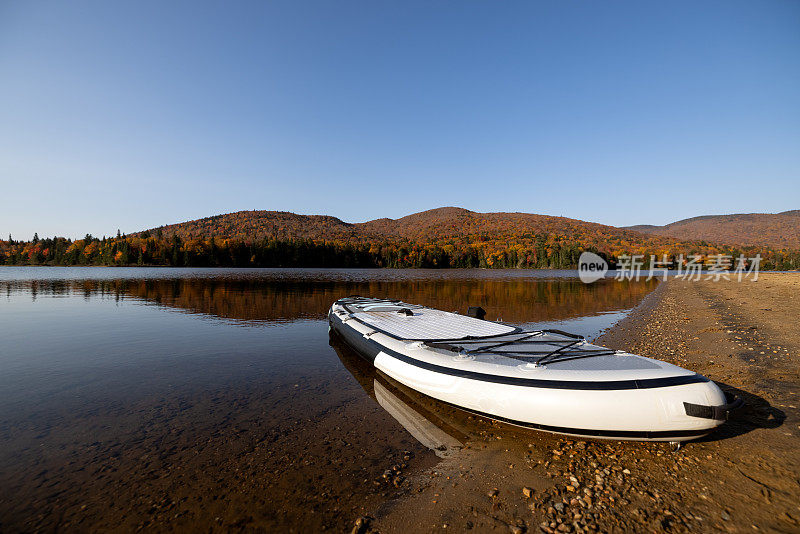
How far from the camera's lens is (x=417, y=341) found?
7625mm

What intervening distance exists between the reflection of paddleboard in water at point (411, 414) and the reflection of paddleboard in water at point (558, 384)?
46 cm

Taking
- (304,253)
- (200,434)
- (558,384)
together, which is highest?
(304,253)

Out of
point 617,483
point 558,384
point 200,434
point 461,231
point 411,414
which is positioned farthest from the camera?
point 461,231

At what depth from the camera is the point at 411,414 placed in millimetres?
6418

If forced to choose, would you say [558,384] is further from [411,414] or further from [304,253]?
[304,253]

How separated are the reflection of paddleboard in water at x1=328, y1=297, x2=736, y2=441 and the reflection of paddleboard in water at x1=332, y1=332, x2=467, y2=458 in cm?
46

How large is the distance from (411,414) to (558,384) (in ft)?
9.31

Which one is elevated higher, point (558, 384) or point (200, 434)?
point (558, 384)

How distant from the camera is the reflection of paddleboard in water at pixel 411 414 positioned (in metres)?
5.30

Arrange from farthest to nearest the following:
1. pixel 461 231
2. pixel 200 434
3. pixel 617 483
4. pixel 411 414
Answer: pixel 461 231 → pixel 411 414 → pixel 200 434 → pixel 617 483

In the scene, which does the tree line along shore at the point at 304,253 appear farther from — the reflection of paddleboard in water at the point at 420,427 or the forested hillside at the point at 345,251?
the reflection of paddleboard in water at the point at 420,427

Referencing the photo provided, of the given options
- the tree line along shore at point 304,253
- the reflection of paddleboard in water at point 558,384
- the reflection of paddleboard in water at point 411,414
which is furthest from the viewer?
the tree line along shore at point 304,253

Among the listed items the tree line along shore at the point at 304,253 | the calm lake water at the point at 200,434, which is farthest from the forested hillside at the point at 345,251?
the calm lake water at the point at 200,434

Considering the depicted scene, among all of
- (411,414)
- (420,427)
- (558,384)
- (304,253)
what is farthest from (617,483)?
(304,253)
